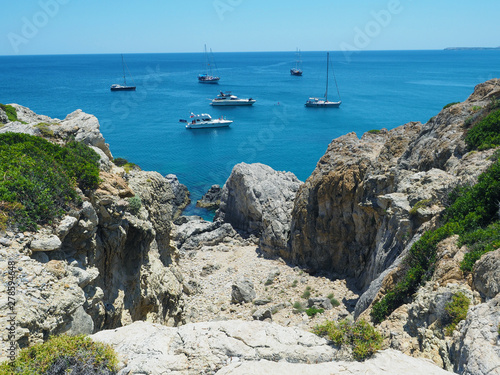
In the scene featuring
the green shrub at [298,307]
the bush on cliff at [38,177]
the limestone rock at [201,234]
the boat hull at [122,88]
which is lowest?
the limestone rock at [201,234]

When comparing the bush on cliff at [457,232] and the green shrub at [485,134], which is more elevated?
the green shrub at [485,134]

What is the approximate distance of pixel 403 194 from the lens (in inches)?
703

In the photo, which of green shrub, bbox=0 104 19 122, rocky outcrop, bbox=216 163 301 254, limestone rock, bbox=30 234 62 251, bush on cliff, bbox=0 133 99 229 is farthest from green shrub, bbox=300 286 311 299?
green shrub, bbox=0 104 19 122

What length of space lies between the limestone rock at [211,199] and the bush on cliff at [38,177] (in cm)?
2995

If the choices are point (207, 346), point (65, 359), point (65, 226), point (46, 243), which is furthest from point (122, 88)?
point (207, 346)

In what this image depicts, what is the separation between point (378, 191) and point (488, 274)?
15.6 metres

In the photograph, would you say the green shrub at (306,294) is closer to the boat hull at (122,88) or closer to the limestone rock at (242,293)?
the limestone rock at (242,293)

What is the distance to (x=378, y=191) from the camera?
24.6m

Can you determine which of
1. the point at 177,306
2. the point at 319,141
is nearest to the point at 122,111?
the point at 319,141

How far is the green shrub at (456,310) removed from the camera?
895cm

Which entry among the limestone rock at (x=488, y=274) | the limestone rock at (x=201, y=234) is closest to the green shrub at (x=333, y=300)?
the limestone rock at (x=201, y=234)

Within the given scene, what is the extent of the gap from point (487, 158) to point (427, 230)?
5063 millimetres

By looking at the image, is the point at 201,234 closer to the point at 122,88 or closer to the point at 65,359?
the point at 65,359

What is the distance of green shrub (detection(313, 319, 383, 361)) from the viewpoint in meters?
8.07
